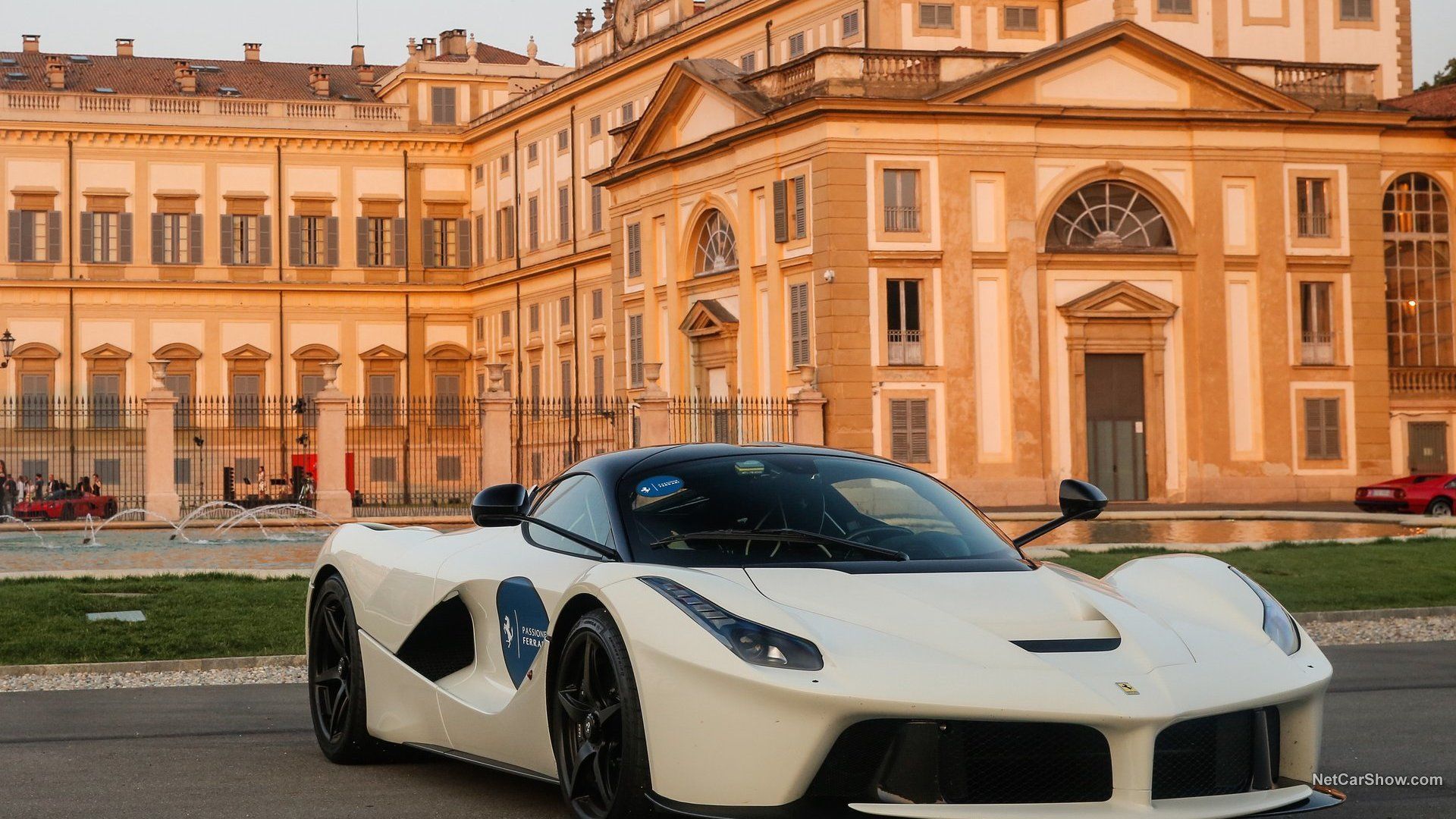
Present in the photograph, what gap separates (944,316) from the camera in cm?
4159

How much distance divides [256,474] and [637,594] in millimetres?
55669

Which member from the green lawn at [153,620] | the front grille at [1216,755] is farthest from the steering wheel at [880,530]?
the green lawn at [153,620]

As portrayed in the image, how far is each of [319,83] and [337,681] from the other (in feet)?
233

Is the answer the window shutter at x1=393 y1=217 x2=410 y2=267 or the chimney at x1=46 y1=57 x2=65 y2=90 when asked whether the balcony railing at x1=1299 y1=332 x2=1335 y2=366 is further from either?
the chimney at x1=46 y1=57 x2=65 y2=90

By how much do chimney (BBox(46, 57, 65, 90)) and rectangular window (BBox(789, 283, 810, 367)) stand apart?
40.6m

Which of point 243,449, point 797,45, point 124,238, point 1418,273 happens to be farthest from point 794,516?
point 124,238

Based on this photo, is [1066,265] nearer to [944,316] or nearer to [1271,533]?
[944,316]

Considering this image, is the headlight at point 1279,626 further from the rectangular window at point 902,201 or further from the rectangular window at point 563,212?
the rectangular window at point 563,212

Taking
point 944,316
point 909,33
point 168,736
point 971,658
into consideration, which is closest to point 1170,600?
point 971,658

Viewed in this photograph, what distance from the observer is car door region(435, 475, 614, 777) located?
589 cm

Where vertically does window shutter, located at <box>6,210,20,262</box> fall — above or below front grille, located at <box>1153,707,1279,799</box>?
above

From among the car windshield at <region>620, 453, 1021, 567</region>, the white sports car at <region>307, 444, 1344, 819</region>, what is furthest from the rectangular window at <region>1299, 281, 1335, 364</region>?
the car windshield at <region>620, 453, 1021, 567</region>

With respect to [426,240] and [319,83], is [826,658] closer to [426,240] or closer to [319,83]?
[426,240]

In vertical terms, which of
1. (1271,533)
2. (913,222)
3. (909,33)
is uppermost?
(909,33)
